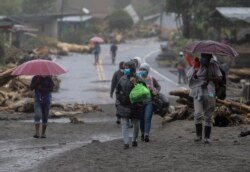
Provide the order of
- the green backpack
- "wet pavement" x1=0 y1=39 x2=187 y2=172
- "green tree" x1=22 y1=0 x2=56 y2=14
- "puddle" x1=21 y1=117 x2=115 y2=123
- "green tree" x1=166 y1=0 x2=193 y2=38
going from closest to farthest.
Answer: "wet pavement" x1=0 y1=39 x2=187 y2=172 < the green backpack < "puddle" x1=21 y1=117 x2=115 y2=123 < "green tree" x1=166 y1=0 x2=193 y2=38 < "green tree" x1=22 y1=0 x2=56 y2=14

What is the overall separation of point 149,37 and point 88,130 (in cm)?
8882

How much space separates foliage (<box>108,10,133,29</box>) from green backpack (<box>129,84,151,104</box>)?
87.9 metres

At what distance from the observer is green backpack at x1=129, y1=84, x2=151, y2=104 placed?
12250mm

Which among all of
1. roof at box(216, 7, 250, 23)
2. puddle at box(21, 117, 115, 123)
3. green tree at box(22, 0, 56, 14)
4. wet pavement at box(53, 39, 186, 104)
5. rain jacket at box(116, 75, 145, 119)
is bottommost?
wet pavement at box(53, 39, 186, 104)

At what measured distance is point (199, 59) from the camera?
1303 centimetres

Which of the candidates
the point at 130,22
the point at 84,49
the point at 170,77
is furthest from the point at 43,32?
the point at 170,77

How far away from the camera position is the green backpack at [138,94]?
12.2 meters

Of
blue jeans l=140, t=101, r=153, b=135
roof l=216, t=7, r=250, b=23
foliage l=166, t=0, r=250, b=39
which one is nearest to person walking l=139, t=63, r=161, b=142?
blue jeans l=140, t=101, r=153, b=135

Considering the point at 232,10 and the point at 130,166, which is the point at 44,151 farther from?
the point at 232,10

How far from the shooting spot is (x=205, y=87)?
12.7 metres

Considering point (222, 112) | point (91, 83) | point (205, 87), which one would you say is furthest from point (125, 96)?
point (91, 83)

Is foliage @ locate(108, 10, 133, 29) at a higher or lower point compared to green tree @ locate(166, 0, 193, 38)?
lower

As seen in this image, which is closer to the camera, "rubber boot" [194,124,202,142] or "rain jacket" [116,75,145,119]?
"rain jacket" [116,75,145,119]

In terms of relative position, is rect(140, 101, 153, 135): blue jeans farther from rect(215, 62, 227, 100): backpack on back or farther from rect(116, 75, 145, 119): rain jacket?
rect(215, 62, 227, 100): backpack on back
